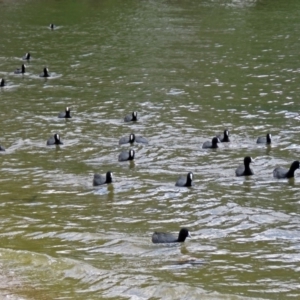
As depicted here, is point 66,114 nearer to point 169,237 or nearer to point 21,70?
point 21,70

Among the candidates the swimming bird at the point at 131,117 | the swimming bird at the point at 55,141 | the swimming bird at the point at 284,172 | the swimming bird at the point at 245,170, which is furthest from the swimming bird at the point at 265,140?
the swimming bird at the point at 55,141

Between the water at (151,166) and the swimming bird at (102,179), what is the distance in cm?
26

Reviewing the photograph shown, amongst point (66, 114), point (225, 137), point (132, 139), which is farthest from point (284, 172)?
point (66, 114)

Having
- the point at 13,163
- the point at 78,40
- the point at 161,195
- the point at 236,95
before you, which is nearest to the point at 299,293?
the point at 161,195

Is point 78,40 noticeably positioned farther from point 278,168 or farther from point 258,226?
point 258,226

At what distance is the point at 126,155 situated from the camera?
24844mm

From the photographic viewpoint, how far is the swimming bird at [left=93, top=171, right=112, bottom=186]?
22141 millimetres

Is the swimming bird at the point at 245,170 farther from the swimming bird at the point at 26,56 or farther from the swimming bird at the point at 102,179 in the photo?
the swimming bird at the point at 26,56

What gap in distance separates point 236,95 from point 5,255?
18.1m

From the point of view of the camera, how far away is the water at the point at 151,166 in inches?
623

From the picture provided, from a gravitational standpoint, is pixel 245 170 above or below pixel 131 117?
below

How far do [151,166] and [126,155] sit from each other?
94 centimetres

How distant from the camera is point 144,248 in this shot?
1741cm

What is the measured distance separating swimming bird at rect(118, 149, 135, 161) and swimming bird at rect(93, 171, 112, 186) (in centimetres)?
223
